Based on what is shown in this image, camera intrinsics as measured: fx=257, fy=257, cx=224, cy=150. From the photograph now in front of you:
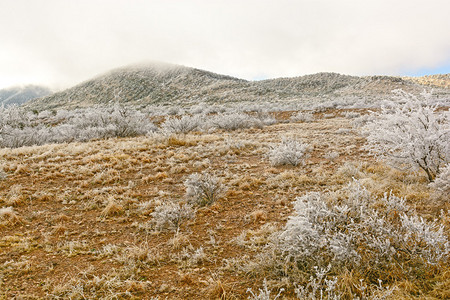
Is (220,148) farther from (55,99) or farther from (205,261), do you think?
(55,99)

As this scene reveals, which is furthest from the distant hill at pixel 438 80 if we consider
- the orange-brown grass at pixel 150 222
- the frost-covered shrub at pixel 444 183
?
the frost-covered shrub at pixel 444 183

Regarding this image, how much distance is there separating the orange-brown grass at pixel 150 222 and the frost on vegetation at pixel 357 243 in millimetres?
167

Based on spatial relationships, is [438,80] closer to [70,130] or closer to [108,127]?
[108,127]

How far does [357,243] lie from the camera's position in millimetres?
3232

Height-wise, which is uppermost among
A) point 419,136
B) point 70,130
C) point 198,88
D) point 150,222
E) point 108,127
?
point 198,88

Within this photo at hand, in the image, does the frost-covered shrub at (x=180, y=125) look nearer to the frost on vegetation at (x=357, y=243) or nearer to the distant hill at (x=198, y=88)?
the frost on vegetation at (x=357, y=243)

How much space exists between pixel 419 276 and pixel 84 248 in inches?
193

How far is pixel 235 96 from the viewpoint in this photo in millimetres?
50781

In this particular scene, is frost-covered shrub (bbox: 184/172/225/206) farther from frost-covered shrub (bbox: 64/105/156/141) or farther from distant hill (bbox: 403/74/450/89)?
distant hill (bbox: 403/74/450/89)

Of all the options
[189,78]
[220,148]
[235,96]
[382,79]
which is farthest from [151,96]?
[220,148]

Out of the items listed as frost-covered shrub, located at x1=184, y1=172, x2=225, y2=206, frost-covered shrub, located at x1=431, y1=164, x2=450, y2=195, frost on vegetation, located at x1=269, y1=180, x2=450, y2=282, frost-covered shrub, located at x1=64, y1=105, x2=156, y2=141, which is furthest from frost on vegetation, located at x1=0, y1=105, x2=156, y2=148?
frost-covered shrub, located at x1=431, y1=164, x2=450, y2=195

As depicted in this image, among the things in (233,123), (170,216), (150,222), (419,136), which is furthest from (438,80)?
(150,222)

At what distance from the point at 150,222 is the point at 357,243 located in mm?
3780

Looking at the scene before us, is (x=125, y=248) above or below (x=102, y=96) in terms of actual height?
below
